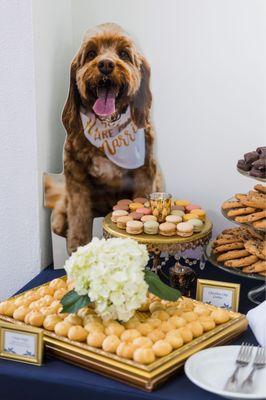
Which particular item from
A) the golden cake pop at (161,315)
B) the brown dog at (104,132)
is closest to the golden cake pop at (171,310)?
the golden cake pop at (161,315)

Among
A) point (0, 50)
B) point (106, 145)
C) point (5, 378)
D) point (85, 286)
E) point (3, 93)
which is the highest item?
point (0, 50)

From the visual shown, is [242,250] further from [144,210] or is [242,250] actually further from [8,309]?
[8,309]

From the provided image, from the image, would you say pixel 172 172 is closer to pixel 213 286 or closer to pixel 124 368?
pixel 213 286

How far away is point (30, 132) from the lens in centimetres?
177

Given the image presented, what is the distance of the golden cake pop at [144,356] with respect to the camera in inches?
44.6

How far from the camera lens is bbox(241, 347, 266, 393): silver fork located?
1.08m

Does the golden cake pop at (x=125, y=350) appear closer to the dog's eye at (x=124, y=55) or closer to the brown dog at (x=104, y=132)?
the brown dog at (x=104, y=132)

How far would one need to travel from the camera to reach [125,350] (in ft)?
3.80

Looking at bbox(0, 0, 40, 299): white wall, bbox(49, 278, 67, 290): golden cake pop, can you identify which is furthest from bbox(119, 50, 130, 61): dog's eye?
bbox(49, 278, 67, 290): golden cake pop

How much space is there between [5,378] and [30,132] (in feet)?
2.53

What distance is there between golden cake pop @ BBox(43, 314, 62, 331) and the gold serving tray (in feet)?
0.04

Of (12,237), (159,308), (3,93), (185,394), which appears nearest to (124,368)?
(185,394)

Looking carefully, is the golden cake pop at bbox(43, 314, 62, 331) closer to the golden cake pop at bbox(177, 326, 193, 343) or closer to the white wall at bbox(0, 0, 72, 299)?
the golden cake pop at bbox(177, 326, 193, 343)

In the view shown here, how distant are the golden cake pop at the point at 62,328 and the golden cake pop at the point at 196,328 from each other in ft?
0.80
